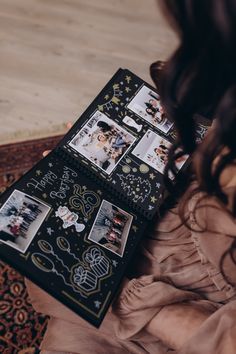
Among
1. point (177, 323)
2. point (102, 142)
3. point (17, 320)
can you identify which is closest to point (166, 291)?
point (177, 323)

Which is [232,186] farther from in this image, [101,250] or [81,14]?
[81,14]

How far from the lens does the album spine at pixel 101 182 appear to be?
0.89m

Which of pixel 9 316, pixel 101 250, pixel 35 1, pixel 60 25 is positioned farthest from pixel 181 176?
pixel 35 1

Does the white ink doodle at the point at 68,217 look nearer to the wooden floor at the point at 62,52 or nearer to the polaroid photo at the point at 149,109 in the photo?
the polaroid photo at the point at 149,109

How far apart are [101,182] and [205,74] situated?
35cm

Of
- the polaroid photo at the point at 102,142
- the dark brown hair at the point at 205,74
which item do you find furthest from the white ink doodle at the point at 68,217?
the dark brown hair at the point at 205,74

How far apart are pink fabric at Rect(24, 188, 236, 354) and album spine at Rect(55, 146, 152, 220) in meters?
0.07

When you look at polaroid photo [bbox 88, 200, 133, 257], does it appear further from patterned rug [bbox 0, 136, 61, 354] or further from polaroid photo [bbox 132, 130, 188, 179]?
patterned rug [bbox 0, 136, 61, 354]

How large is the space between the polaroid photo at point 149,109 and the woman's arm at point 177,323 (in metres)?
0.39

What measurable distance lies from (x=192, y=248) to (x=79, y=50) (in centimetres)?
124

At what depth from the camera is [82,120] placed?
0.93 m

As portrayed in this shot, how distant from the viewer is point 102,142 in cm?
92

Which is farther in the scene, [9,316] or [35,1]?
[35,1]

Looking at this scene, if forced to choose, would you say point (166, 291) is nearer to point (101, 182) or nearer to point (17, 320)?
point (101, 182)
